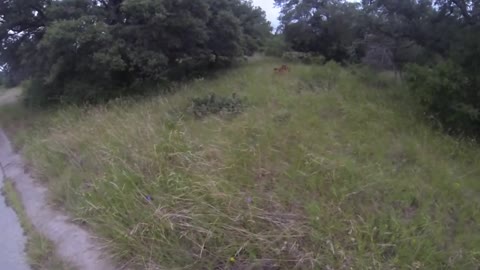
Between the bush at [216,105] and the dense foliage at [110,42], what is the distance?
2250mm

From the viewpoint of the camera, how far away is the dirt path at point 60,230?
4008 millimetres

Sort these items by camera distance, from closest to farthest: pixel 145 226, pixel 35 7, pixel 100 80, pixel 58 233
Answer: pixel 145 226, pixel 58 233, pixel 100 80, pixel 35 7

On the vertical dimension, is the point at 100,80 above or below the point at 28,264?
above

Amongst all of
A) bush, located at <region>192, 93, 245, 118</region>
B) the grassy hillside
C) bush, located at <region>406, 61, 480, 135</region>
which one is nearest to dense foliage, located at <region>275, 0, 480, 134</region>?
bush, located at <region>406, 61, 480, 135</region>

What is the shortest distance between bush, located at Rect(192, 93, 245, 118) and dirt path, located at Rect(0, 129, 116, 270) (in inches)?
107

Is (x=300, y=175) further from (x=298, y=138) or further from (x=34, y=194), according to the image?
(x=34, y=194)

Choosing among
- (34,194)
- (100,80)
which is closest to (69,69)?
(100,80)


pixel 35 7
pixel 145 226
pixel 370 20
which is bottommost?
pixel 145 226

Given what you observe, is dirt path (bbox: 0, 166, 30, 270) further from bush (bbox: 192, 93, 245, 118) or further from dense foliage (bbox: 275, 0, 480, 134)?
dense foliage (bbox: 275, 0, 480, 134)

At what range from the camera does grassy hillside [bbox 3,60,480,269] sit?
3752mm

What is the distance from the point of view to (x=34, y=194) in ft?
18.9

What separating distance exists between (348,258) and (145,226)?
1801 millimetres

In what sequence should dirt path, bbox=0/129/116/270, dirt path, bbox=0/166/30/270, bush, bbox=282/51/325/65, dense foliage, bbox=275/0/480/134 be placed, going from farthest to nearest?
bush, bbox=282/51/325/65 < dense foliage, bbox=275/0/480/134 < dirt path, bbox=0/166/30/270 < dirt path, bbox=0/129/116/270

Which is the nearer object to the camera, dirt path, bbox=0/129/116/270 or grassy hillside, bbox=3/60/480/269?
grassy hillside, bbox=3/60/480/269
